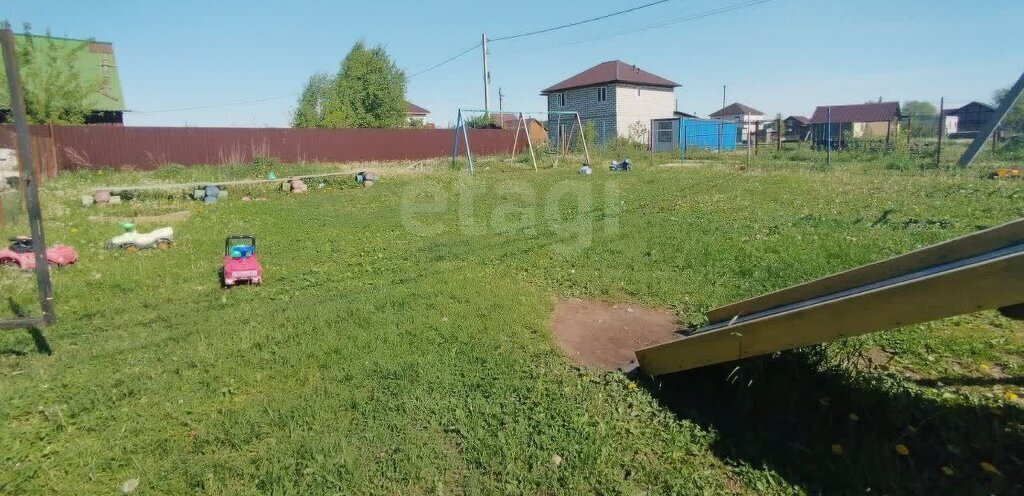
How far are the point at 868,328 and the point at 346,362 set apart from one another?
9.79 feet

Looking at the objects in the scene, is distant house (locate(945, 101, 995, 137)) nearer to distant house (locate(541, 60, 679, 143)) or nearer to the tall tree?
distant house (locate(541, 60, 679, 143))

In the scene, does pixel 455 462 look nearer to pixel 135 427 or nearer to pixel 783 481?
pixel 783 481

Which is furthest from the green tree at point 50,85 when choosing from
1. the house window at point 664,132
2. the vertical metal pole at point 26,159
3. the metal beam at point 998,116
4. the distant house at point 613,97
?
the metal beam at point 998,116

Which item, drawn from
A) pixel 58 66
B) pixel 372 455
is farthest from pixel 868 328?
pixel 58 66

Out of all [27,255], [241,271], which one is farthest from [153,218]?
[241,271]

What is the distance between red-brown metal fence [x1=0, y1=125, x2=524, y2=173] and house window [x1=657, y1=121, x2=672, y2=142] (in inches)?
456

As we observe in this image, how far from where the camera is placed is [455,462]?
277cm

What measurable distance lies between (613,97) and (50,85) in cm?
3059

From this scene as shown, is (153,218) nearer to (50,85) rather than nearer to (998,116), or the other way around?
(50,85)

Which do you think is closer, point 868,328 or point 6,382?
point 868,328

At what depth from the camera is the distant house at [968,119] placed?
115 feet

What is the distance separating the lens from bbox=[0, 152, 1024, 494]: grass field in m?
2.68

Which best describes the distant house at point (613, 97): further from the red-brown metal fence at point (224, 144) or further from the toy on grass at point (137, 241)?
the toy on grass at point (137, 241)

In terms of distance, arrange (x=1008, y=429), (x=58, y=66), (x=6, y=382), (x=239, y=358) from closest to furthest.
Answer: (x=1008, y=429)
(x=6, y=382)
(x=239, y=358)
(x=58, y=66)
